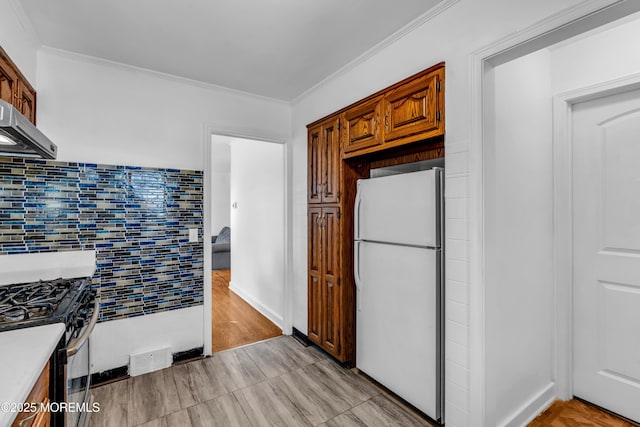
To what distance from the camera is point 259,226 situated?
420cm

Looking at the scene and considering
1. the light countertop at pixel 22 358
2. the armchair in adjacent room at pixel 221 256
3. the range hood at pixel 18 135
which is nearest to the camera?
the light countertop at pixel 22 358

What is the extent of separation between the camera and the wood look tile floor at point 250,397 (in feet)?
6.54

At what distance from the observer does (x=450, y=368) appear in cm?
179

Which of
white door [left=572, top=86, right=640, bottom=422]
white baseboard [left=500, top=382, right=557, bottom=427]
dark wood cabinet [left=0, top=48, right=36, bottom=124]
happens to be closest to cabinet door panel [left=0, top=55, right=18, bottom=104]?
dark wood cabinet [left=0, top=48, right=36, bottom=124]

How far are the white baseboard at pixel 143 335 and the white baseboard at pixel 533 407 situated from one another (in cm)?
242

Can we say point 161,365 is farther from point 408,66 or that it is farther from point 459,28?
point 459,28

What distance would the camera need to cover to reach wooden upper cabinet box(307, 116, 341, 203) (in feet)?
8.68

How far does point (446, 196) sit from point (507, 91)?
715 millimetres

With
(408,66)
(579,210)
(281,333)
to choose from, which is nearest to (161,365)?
(281,333)

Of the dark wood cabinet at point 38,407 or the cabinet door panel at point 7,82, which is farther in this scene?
the cabinet door panel at point 7,82

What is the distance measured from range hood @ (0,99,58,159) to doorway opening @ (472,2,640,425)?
206cm

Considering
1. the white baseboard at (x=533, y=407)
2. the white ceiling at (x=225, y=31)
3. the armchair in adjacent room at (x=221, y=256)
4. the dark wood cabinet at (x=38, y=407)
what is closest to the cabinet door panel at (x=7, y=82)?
the white ceiling at (x=225, y=31)

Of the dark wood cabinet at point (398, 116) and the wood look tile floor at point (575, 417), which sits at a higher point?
the dark wood cabinet at point (398, 116)

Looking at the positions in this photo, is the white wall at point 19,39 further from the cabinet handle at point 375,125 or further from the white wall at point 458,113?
the white wall at point 458,113
